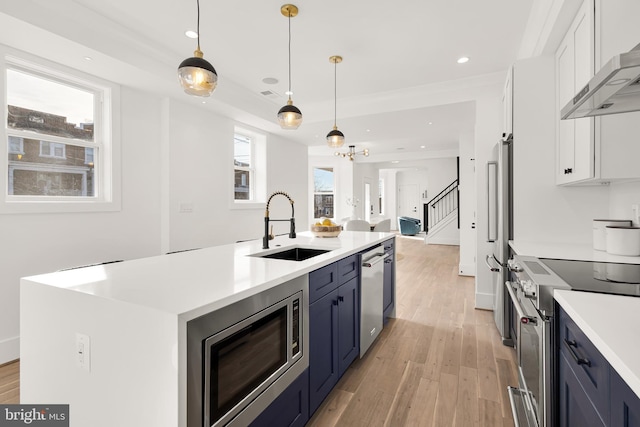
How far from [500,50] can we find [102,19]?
3.86 meters

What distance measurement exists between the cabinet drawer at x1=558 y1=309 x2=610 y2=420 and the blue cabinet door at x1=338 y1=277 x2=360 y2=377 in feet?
3.91

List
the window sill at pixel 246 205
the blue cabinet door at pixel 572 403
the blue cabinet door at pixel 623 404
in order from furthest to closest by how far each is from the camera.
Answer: the window sill at pixel 246 205, the blue cabinet door at pixel 572 403, the blue cabinet door at pixel 623 404

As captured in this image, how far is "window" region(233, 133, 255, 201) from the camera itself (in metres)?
5.31

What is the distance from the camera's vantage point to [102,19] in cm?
272

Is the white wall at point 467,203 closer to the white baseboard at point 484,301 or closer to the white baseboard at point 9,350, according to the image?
the white baseboard at point 484,301

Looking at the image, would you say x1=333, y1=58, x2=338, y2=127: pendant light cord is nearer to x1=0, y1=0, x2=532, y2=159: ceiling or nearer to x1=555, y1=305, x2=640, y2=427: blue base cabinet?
x1=0, y1=0, x2=532, y2=159: ceiling

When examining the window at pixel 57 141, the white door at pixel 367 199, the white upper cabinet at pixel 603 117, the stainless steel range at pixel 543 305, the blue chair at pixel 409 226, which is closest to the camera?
the stainless steel range at pixel 543 305

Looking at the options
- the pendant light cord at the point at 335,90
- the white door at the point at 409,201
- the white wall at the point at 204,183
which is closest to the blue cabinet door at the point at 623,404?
the pendant light cord at the point at 335,90

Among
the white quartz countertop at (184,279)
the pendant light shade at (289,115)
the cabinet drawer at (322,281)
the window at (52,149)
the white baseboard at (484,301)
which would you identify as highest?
the pendant light shade at (289,115)

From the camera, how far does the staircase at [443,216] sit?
29.8 feet

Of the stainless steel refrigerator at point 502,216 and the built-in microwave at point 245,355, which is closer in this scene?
the built-in microwave at point 245,355

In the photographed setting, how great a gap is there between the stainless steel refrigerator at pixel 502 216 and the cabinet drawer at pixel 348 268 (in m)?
1.33

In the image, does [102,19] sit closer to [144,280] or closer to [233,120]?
[233,120]

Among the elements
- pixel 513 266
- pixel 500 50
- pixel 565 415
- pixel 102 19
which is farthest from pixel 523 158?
pixel 102 19
